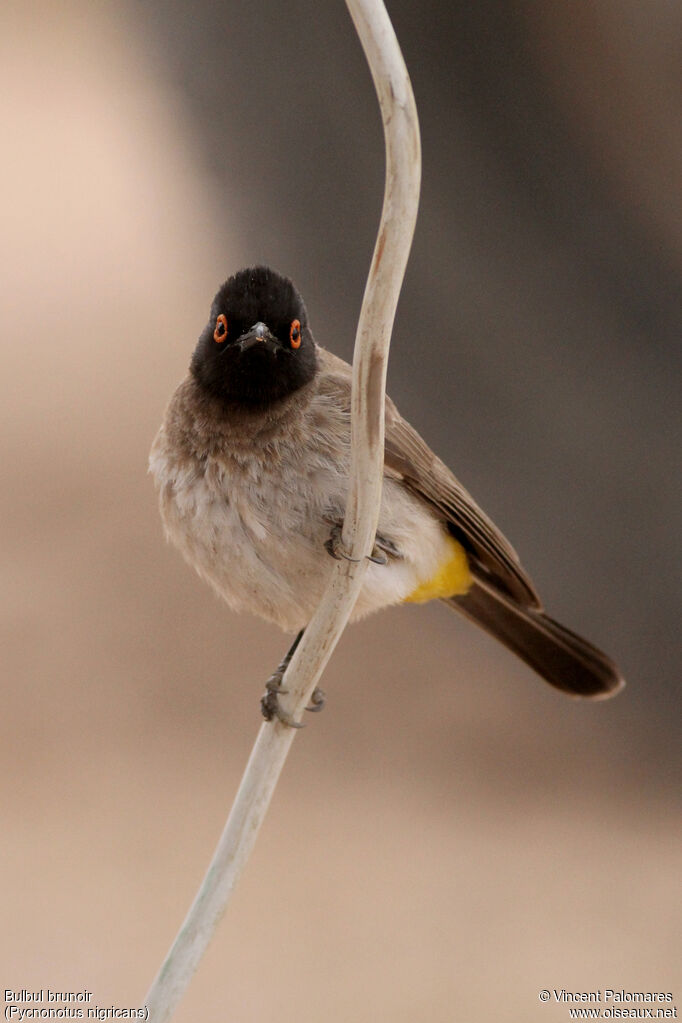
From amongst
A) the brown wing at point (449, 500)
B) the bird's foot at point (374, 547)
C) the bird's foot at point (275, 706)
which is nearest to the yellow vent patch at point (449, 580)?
the brown wing at point (449, 500)

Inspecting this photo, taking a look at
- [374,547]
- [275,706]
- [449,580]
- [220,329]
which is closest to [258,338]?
[220,329]

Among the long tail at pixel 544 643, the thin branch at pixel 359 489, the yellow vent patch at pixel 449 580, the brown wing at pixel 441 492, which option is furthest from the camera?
the long tail at pixel 544 643

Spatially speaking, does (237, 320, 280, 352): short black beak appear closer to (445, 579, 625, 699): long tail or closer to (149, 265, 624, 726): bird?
(149, 265, 624, 726): bird

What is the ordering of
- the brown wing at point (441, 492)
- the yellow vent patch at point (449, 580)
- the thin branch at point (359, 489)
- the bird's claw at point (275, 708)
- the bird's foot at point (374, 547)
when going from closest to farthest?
1. the thin branch at point (359, 489)
2. the bird's claw at point (275, 708)
3. the bird's foot at point (374, 547)
4. the brown wing at point (441, 492)
5. the yellow vent patch at point (449, 580)

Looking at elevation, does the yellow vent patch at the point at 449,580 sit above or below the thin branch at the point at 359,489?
above

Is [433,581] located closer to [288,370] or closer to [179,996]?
[288,370]

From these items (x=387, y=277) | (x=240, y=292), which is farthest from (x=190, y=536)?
(x=387, y=277)

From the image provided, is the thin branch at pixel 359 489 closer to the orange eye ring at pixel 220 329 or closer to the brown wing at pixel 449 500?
the orange eye ring at pixel 220 329
